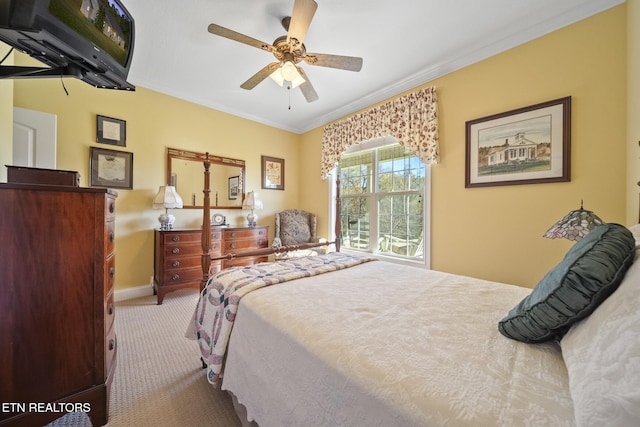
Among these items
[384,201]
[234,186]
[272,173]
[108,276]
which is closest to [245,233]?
[234,186]

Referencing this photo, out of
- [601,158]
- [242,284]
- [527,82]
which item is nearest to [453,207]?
[601,158]

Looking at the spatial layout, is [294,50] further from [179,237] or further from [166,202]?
[179,237]

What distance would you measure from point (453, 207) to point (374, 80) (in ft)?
5.86

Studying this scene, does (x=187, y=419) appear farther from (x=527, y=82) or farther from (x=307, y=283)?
(x=527, y=82)

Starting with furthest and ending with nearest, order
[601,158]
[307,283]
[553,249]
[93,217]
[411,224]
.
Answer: [411,224] → [553,249] → [601,158] → [307,283] → [93,217]

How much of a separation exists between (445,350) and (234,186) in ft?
11.9

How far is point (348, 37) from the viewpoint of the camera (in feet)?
7.36

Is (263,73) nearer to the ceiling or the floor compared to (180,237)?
nearer to the ceiling

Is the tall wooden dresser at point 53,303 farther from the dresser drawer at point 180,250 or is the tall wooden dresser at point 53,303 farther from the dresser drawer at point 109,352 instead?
the dresser drawer at point 180,250

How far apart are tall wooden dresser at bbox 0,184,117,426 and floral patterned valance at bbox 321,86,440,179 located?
9.44 ft

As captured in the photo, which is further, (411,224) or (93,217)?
(411,224)

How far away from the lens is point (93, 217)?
1218mm

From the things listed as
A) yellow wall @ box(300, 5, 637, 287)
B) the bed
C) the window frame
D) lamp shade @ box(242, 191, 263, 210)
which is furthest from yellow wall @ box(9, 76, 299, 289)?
yellow wall @ box(300, 5, 637, 287)

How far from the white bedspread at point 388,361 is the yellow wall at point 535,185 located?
106cm
